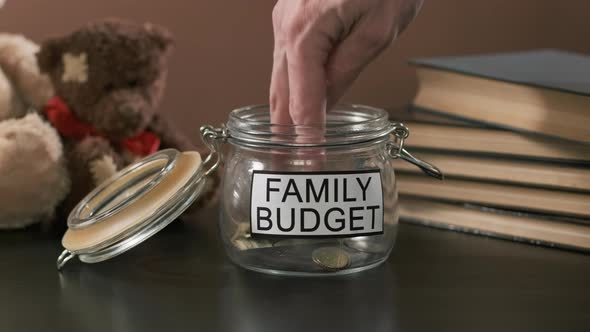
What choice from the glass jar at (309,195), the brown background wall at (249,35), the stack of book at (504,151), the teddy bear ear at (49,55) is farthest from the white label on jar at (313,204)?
the brown background wall at (249,35)

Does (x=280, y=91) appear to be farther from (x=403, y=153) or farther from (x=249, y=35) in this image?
(x=249, y=35)

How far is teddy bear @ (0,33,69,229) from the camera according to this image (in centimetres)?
91

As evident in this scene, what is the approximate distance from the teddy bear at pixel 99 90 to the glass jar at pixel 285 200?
114 millimetres

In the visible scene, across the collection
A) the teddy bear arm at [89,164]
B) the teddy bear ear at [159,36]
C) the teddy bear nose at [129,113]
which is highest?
the teddy bear ear at [159,36]

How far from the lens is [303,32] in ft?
2.27

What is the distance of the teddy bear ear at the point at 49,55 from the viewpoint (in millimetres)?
946

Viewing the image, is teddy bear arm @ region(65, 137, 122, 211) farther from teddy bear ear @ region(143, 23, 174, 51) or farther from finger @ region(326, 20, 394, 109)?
finger @ region(326, 20, 394, 109)

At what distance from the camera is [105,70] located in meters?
0.94

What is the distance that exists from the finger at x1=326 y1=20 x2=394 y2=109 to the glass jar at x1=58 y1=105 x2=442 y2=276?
46 mm

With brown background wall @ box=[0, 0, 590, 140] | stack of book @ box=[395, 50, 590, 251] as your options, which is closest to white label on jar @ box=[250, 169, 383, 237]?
stack of book @ box=[395, 50, 590, 251]

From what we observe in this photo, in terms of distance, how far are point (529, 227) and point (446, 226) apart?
0.33 feet

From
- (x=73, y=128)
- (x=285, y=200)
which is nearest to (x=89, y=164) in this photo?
(x=73, y=128)

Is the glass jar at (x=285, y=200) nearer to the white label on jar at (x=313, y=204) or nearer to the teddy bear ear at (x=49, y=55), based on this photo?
the white label on jar at (x=313, y=204)

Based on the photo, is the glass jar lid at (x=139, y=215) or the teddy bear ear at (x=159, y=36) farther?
the teddy bear ear at (x=159, y=36)
